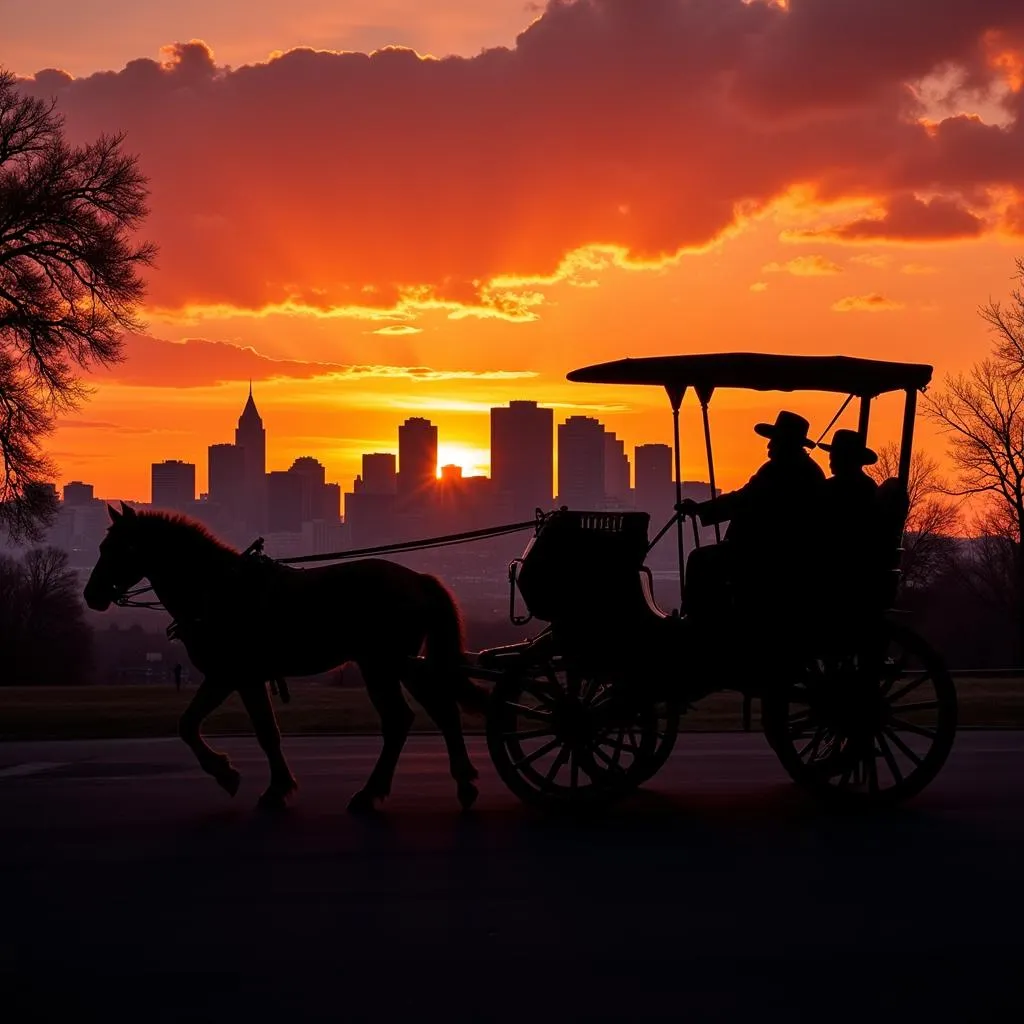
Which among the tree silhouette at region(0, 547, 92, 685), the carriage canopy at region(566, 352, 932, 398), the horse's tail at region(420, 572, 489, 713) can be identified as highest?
the carriage canopy at region(566, 352, 932, 398)

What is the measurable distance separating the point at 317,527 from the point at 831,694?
180478 mm

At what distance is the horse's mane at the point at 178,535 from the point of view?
1130cm

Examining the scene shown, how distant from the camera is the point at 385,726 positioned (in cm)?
1084

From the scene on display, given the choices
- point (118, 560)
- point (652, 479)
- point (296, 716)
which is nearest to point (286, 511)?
point (652, 479)

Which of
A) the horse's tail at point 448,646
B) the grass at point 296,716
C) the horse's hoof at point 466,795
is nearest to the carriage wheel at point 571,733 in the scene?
the horse's hoof at point 466,795

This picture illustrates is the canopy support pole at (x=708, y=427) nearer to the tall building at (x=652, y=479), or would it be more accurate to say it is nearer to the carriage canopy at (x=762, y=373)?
the carriage canopy at (x=762, y=373)

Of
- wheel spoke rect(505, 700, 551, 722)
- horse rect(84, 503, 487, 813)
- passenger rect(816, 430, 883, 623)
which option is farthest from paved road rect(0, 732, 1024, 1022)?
passenger rect(816, 430, 883, 623)

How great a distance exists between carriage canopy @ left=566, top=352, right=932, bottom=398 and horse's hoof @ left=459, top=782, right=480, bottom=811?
2.90 metres

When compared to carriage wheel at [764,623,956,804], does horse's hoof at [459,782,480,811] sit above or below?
below

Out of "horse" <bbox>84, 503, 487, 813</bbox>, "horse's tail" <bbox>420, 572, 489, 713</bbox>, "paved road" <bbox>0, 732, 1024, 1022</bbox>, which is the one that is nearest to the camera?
"paved road" <bbox>0, 732, 1024, 1022</bbox>

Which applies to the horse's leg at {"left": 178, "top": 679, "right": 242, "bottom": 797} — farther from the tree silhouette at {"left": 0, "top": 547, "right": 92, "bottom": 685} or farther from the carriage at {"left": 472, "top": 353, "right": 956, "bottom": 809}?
the tree silhouette at {"left": 0, "top": 547, "right": 92, "bottom": 685}

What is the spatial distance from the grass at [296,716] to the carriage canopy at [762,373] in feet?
21.6

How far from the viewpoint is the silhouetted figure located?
1016 centimetres

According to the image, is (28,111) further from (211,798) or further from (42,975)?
(42,975)
